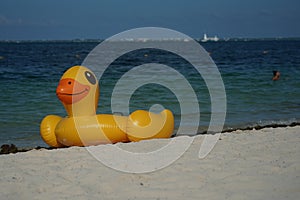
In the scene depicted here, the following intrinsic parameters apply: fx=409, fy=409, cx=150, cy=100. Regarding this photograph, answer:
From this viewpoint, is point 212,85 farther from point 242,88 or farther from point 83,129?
point 83,129

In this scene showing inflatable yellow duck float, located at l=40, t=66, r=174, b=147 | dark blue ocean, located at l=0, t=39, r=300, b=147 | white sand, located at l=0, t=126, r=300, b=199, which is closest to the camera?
white sand, located at l=0, t=126, r=300, b=199

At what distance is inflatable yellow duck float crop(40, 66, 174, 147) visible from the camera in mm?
6078

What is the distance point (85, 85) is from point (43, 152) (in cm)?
124

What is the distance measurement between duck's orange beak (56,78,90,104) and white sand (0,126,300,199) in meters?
0.89

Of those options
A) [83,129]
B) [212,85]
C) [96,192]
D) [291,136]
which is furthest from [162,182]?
[212,85]

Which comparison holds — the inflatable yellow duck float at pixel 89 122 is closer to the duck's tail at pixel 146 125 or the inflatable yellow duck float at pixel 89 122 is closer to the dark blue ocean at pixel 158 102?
the duck's tail at pixel 146 125

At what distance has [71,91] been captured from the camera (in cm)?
610

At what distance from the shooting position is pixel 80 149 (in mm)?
5656

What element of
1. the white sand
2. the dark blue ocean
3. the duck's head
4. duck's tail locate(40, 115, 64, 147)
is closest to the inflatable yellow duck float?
the duck's head

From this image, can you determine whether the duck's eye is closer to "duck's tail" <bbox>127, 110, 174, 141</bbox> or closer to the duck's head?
the duck's head

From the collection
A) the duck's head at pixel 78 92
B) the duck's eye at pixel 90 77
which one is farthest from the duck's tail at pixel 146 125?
the duck's eye at pixel 90 77

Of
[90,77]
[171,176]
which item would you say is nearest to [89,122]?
[90,77]

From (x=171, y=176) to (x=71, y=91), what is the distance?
2417 millimetres

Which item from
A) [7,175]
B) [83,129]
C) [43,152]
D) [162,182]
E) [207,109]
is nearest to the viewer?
[162,182]
